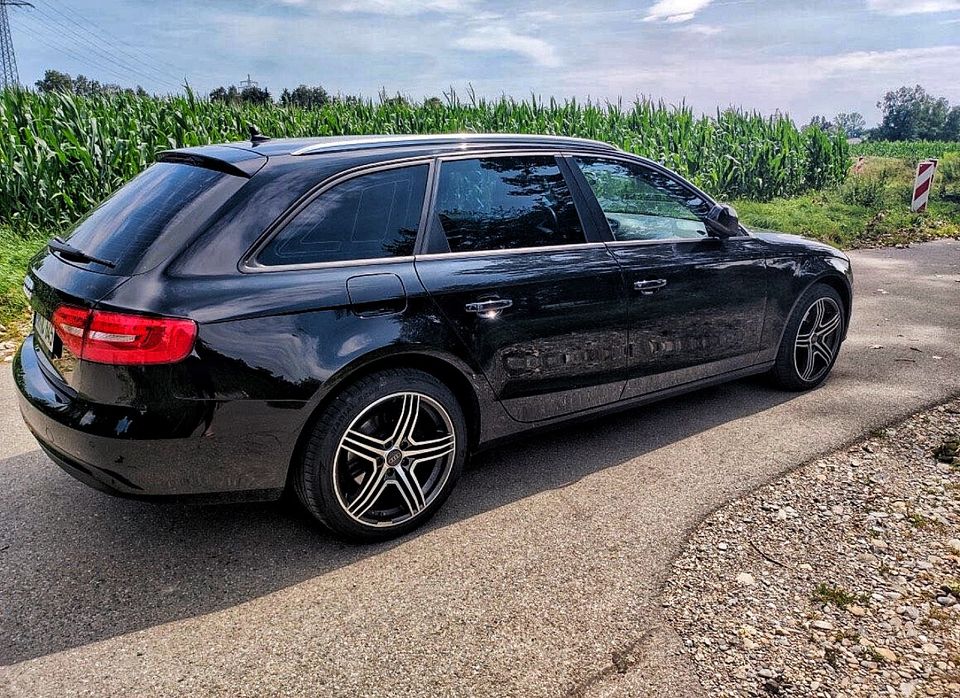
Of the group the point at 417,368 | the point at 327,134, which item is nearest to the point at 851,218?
the point at 327,134

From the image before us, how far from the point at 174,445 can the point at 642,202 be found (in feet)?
9.20

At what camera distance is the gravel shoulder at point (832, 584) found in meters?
2.46

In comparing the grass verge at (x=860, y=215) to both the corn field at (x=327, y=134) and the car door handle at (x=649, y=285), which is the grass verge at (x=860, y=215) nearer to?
the corn field at (x=327, y=134)

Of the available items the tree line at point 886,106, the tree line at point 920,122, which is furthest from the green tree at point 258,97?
the tree line at point 920,122

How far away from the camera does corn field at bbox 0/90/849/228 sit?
955cm

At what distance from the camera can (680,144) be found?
15.9m

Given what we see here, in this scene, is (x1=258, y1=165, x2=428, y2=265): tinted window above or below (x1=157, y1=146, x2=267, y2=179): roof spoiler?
below

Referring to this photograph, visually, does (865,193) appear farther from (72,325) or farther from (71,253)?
(72,325)

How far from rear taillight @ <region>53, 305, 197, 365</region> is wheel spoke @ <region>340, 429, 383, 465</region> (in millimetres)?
719

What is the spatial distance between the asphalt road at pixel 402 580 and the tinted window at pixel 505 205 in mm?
1237

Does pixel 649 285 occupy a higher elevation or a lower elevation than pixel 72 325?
lower

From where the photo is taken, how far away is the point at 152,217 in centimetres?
305

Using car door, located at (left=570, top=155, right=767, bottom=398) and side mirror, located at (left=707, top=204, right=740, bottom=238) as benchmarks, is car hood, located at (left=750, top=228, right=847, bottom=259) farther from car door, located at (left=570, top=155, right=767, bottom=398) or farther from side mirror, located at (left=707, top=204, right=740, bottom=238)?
side mirror, located at (left=707, top=204, right=740, bottom=238)

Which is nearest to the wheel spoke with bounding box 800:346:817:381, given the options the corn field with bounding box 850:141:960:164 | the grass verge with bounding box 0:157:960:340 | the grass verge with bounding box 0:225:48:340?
the grass verge with bounding box 0:225:48:340
